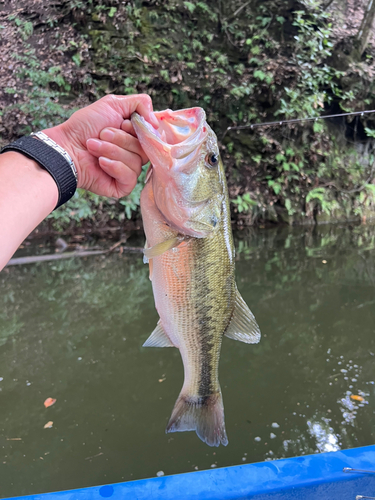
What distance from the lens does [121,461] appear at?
2.33 metres

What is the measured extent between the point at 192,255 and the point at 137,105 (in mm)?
664

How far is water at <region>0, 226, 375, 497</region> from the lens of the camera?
2381mm

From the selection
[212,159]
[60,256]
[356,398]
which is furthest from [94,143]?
[60,256]

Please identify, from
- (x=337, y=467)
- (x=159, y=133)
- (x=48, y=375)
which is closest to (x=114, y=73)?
(x=48, y=375)

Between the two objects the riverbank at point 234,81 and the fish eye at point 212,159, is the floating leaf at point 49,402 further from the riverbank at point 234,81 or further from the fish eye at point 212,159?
the riverbank at point 234,81

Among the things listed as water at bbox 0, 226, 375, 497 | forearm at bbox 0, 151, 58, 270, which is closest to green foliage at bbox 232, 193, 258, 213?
water at bbox 0, 226, 375, 497

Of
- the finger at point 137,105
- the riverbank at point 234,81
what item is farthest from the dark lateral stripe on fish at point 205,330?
the riverbank at point 234,81

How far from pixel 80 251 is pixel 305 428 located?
4.72 metres

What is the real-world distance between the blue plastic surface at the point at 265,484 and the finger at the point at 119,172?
137cm

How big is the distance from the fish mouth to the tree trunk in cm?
1003

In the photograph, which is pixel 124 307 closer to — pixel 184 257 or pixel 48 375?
pixel 48 375

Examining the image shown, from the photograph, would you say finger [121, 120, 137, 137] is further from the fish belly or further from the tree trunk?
the tree trunk

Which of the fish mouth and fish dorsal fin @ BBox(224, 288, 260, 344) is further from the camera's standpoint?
fish dorsal fin @ BBox(224, 288, 260, 344)

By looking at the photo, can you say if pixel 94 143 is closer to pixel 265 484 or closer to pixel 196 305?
pixel 196 305
